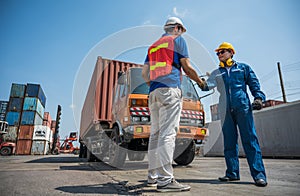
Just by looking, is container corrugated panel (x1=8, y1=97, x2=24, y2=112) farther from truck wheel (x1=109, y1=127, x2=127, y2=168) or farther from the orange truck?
truck wheel (x1=109, y1=127, x2=127, y2=168)

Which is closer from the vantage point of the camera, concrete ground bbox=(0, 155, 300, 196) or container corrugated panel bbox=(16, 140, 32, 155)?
concrete ground bbox=(0, 155, 300, 196)

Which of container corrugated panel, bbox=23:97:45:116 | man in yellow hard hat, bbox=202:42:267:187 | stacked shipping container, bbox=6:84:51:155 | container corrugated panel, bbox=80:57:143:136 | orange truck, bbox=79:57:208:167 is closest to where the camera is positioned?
man in yellow hard hat, bbox=202:42:267:187

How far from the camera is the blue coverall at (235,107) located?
8.54ft

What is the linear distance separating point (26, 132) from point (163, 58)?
25.8m

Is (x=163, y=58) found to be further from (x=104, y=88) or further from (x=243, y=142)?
(x=104, y=88)

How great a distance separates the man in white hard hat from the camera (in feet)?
6.72

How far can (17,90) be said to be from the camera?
80.5 ft

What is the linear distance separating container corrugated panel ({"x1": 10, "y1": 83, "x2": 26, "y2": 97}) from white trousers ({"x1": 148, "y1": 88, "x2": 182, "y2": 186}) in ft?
89.4

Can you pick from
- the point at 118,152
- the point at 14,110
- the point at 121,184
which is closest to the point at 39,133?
the point at 14,110

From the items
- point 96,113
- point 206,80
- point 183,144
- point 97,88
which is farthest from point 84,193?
point 97,88

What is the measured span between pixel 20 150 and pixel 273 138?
24.4m

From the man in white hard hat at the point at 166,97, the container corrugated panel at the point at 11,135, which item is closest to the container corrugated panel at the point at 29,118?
the container corrugated panel at the point at 11,135

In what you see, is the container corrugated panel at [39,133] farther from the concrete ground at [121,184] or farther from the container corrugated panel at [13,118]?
the concrete ground at [121,184]

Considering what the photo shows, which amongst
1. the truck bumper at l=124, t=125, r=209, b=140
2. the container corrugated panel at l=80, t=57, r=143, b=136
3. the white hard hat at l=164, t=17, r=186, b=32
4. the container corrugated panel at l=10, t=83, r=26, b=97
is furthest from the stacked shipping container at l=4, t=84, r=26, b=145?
the white hard hat at l=164, t=17, r=186, b=32
